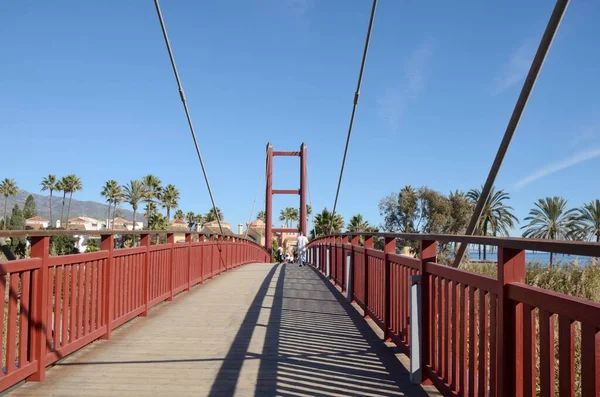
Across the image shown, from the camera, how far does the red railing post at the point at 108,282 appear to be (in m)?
5.03

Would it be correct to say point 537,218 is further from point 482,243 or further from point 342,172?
point 482,243

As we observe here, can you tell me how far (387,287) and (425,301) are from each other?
1.20 m

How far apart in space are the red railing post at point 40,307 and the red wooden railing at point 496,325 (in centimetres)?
244

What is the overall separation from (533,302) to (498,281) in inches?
13.0

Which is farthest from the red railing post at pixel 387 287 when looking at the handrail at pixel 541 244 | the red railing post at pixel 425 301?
the handrail at pixel 541 244

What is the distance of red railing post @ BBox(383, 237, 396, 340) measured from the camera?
498 cm

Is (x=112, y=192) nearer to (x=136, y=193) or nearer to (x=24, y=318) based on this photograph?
(x=136, y=193)

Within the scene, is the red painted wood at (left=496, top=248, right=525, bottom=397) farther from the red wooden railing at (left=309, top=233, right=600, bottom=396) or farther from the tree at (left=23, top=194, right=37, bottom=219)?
the tree at (left=23, top=194, right=37, bottom=219)

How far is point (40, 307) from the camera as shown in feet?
12.2

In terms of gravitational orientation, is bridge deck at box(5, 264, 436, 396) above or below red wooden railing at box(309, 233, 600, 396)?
below

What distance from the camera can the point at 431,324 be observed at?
12.3 feet

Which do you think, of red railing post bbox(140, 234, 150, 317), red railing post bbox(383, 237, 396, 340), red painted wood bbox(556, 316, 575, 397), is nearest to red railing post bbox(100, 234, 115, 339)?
red railing post bbox(140, 234, 150, 317)

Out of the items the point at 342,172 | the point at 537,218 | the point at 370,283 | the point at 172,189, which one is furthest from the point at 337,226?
the point at 370,283

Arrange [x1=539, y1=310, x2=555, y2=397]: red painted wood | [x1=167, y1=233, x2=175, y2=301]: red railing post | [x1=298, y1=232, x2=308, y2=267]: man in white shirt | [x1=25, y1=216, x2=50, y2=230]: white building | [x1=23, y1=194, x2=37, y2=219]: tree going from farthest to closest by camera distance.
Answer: [x1=23, y1=194, x2=37, y2=219]: tree < [x1=25, y1=216, x2=50, y2=230]: white building < [x1=298, y1=232, x2=308, y2=267]: man in white shirt < [x1=167, y1=233, x2=175, y2=301]: red railing post < [x1=539, y1=310, x2=555, y2=397]: red painted wood
